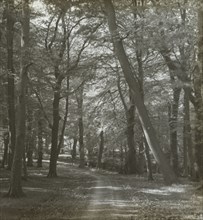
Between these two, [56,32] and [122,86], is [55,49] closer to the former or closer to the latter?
[56,32]

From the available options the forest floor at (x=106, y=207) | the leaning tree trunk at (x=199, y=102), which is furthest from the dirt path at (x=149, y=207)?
the leaning tree trunk at (x=199, y=102)

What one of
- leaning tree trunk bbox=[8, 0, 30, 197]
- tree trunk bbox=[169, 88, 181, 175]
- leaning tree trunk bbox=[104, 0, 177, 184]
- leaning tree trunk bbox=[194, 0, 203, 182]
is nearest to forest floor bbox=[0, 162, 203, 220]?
leaning tree trunk bbox=[8, 0, 30, 197]

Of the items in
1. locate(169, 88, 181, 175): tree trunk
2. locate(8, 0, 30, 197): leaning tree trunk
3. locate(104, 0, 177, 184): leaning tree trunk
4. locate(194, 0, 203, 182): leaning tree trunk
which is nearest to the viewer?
locate(194, 0, 203, 182): leaning tree trunk

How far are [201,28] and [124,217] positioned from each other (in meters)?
7.39

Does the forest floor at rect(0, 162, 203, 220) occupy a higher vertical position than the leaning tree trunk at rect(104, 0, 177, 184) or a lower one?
lower

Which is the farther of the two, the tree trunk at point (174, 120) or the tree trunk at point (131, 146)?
the tree trunk at point (131, 146)

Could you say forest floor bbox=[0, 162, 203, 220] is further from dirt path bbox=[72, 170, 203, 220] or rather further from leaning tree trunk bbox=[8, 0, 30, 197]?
leaning tree trunk bbox=[8, 0, 30, 197]

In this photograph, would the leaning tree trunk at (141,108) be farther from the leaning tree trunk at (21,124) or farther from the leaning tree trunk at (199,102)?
the leaning tree trunk at (21,124)

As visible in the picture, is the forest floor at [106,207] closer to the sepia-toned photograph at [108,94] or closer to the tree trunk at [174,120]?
the sepia-toned photograph at [108,94]

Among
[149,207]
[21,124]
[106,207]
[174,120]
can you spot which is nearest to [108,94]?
[174,120]

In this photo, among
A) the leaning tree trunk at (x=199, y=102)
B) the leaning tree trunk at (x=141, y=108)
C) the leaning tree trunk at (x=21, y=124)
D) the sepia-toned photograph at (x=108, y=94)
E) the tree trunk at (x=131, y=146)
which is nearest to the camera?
the leaning tree trunk at (x=199, y=102)

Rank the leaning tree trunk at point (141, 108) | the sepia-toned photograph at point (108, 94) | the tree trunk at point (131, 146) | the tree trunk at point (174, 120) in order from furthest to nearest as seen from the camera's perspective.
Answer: the tree trunk at point (131, 146) → the tree trunk at point (174, 120) → the leaning tree trunk at point (141, 108) → the sepia-toned photograph at point (108, 94)

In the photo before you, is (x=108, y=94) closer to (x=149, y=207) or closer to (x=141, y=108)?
(x=141, y=108)

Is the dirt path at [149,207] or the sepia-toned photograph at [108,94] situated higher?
the sepia-toned photograph at [108,94]
